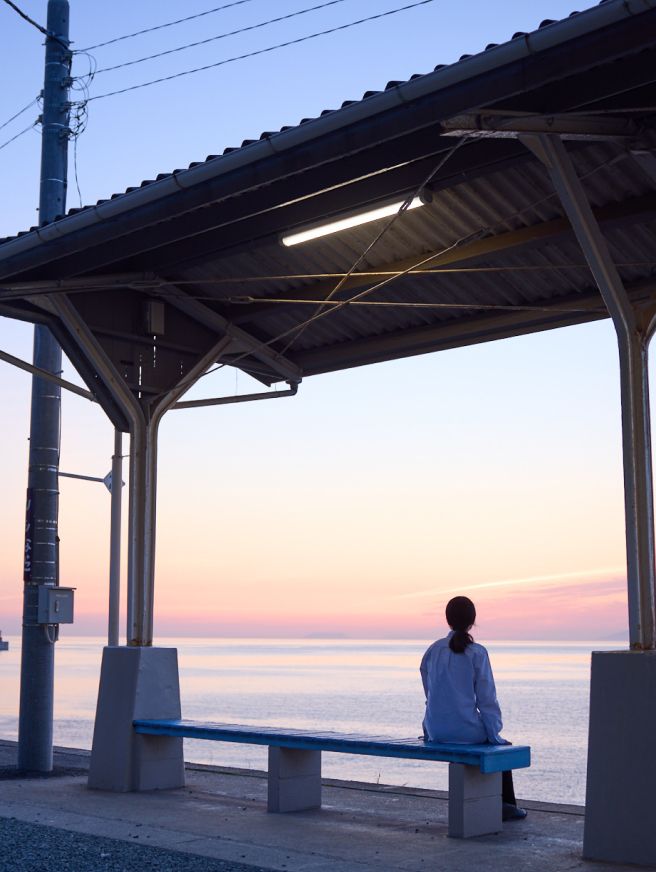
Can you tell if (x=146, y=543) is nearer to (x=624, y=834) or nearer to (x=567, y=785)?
(x=624, y=834)

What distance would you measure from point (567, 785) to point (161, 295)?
40.0 feet

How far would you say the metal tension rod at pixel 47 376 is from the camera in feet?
33.8

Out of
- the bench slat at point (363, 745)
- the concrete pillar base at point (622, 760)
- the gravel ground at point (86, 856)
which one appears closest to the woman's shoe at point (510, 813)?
the bench slat at point (363, 745)

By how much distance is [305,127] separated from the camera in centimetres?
727

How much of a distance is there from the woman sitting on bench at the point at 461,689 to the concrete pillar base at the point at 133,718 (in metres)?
→ 2.69

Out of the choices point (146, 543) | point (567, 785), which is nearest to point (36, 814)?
point (146, 543)

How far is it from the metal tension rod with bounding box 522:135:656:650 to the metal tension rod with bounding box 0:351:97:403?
5.03 metres

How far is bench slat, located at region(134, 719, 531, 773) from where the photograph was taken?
757 cm

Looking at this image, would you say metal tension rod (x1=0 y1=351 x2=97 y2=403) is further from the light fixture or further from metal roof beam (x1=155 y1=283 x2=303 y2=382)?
the light fixture

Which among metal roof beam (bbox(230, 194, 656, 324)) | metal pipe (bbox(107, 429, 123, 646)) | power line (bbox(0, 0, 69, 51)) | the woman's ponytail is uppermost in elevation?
power line (bbox(0, 0, 69, 51))

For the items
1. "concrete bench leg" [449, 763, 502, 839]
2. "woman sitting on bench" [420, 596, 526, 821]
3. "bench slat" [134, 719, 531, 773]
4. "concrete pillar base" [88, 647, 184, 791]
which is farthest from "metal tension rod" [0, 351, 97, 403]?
"concrete bench leg" [449, 763, 502, 839]

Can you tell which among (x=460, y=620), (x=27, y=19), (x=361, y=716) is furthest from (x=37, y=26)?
(x=361, y=716)

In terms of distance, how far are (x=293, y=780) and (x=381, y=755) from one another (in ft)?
3.44

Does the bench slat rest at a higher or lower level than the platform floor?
higher
